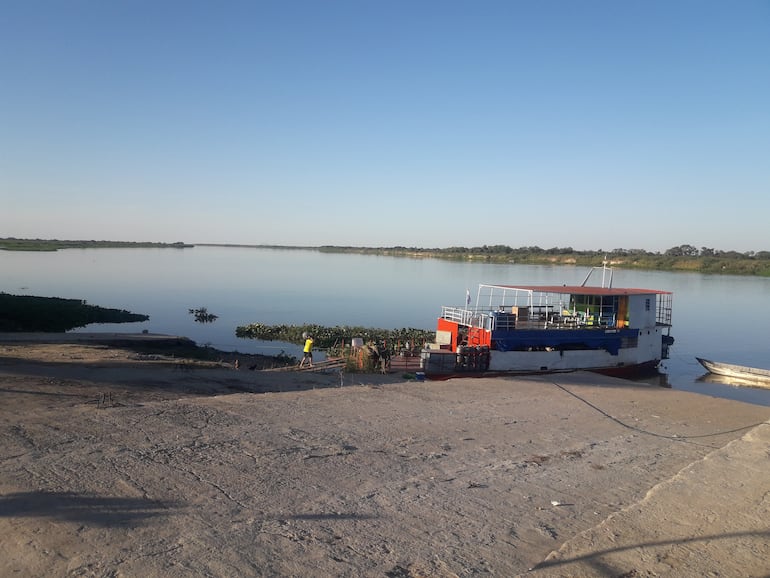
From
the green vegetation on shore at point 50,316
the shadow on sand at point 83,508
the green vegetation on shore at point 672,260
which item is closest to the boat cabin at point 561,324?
the shadow on sand at point 83,508

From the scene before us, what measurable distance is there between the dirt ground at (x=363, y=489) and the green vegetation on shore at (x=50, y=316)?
26.7 meters

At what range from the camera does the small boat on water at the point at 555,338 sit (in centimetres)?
2398

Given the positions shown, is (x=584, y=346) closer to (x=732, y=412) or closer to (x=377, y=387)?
(x=732, y=412)

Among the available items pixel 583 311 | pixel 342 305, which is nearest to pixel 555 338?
pixel 583 311

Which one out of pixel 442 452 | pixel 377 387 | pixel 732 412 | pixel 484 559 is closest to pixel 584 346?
pixel 732 412

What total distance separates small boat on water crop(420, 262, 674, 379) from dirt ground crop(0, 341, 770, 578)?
8.96 metres

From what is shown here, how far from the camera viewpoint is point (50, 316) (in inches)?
1629

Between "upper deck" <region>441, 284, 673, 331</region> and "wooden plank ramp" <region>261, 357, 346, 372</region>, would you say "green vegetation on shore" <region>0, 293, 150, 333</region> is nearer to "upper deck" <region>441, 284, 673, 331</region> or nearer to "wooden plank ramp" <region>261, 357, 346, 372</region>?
"wooden plank ramp" <region>261, 357, 346, 372</region>

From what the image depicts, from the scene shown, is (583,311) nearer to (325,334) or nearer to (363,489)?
(325,334)

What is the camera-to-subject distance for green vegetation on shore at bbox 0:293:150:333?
38094 millimetres

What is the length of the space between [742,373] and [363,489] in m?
26.3

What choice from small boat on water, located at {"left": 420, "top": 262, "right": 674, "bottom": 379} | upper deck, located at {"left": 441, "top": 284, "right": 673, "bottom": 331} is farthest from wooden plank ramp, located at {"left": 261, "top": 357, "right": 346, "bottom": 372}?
upper deck, located at {"left": 441, "top": 284, "right": 673, "bottom": 331}

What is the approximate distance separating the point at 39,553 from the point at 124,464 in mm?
2668

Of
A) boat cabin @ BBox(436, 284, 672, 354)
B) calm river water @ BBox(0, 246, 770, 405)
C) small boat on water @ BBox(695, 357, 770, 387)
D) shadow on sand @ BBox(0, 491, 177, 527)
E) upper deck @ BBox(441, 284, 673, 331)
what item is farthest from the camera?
calm river water @ BBox(0, 246, 770, 405)
